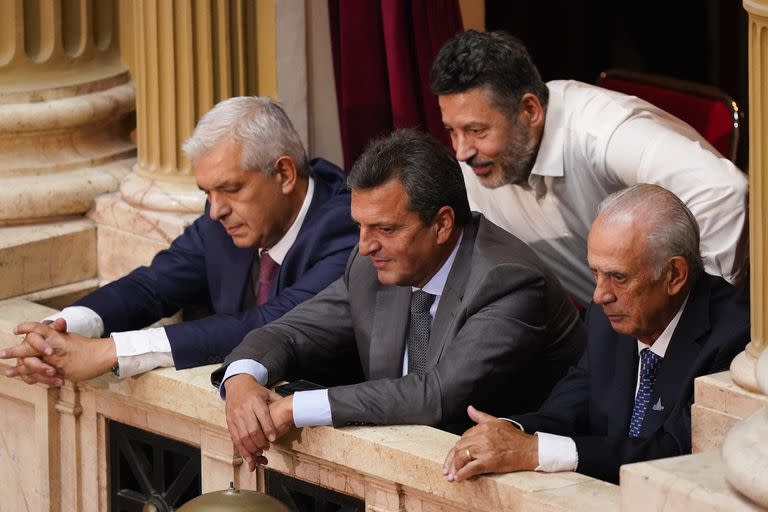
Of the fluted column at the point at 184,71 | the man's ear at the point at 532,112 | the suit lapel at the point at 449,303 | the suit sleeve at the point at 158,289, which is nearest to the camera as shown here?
the suit lapel at the point at 449,303

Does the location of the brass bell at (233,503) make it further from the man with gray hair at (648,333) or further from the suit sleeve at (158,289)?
the suit sleeve at (158,289)

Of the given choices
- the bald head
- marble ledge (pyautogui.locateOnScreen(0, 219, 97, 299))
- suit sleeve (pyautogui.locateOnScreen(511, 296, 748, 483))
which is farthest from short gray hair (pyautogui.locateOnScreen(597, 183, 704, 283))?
marble ledge (pyautogui.locateOnScreen(0, 219, 97, 299))

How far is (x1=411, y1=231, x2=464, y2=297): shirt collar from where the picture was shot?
4.67m

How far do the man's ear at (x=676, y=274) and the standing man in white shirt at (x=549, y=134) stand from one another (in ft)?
2.42

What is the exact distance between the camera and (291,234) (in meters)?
5.25

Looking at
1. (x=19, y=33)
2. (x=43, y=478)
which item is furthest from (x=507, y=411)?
(x=19, y=33)

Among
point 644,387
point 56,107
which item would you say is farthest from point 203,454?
point 56,107

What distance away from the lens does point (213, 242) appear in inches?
215

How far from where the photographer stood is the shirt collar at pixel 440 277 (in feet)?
15.3

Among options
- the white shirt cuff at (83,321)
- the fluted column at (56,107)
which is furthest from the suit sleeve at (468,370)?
the fluted column at (56,107)

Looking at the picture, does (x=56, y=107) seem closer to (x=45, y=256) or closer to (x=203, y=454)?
(x=45, y=256)

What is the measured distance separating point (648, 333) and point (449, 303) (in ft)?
1.93

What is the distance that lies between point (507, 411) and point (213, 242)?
4.06 feet

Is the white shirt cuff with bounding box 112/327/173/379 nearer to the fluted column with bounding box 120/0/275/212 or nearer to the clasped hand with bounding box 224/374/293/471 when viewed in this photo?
the clasped hand with bounding box 224/374/293/471
